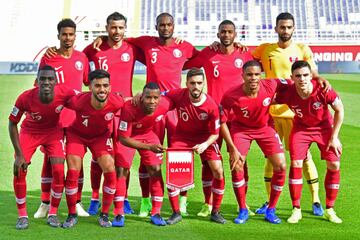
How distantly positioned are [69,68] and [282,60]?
2.45 metres

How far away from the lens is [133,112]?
21.0 ft

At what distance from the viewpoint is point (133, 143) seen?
20.9ft

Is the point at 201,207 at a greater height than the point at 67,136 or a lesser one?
lesser

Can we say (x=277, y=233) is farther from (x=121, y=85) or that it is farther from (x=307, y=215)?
(x=121, y=85)

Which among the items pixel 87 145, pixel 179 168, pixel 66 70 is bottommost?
pixel 179 168

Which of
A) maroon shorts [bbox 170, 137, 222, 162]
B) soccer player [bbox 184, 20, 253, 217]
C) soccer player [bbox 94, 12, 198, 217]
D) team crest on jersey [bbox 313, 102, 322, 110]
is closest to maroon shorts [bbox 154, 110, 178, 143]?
soccer player [bbox 94, 12, 198, 217]

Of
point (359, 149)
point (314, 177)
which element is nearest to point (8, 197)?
point (314, 177)

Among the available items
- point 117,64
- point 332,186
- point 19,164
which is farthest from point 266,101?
point 19,164

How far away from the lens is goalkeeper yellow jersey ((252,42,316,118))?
7.30 m

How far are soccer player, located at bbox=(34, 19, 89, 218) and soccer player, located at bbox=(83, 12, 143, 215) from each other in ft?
0.55

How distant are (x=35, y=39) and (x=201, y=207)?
101ft

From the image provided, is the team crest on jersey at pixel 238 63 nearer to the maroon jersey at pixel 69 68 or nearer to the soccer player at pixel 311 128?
the soccer player at pixel 311 128

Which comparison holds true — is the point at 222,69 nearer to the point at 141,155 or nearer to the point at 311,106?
the point at 311,106

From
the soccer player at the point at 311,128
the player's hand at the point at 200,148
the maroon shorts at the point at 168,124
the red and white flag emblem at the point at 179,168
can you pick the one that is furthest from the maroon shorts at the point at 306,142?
the maroon shorts at the point at 168,124
